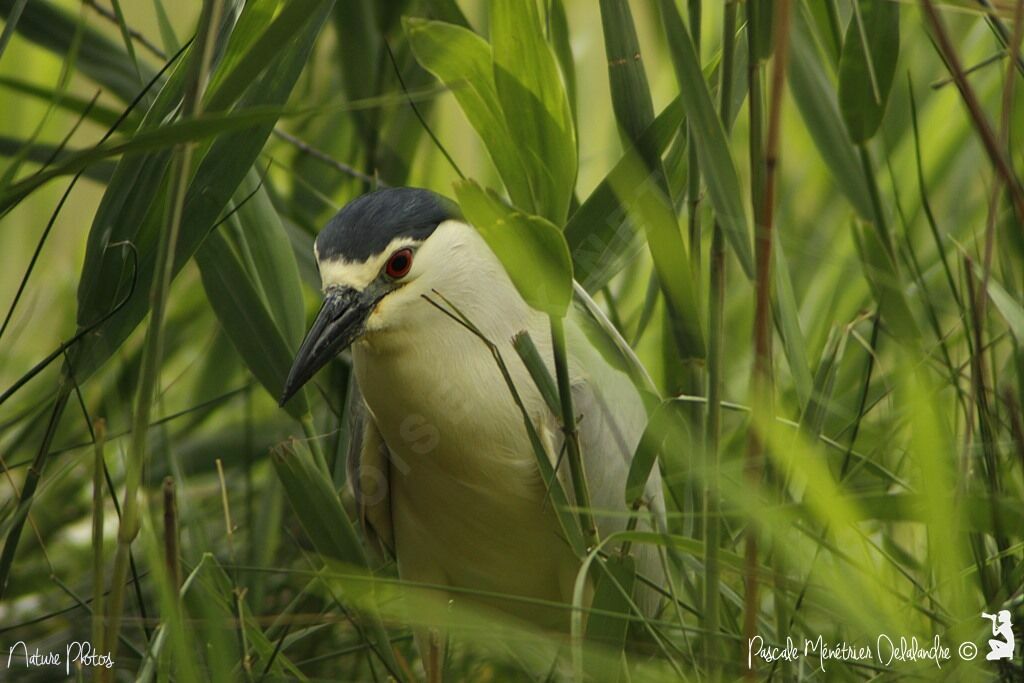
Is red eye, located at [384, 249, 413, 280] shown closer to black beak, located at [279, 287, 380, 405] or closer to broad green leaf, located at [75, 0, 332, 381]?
black beak, located at [279, 287, 380, 405]

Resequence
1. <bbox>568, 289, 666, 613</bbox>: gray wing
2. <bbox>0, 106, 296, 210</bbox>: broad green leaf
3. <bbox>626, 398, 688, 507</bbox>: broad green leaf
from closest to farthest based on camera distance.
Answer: <bbox>0, 106, 296, 210</bbox>: broad green leaf, <bbox>626, 398, 688, 507</bbox>: broad green leaf, <bbox>568, 289, 666, 613</bbox>: gray wing

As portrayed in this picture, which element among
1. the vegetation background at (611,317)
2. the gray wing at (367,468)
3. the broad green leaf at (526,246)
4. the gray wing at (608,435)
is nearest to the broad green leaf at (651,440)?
the vegetation background at (611,317)

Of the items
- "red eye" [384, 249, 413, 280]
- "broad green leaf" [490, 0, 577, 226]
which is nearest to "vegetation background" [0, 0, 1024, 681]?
"broad green leaf" [490, 0, 577, 226]

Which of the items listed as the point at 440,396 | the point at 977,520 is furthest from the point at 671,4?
the point at 440,396

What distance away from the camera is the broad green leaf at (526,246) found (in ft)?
2.31

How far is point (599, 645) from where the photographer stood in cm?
84

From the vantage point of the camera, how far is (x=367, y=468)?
4.57ft

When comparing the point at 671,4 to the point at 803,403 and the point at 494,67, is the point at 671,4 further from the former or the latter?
the point at 803,403

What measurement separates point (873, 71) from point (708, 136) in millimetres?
296

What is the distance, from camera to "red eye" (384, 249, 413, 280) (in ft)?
3.92

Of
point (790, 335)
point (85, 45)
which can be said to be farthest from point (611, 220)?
point (85, 45)

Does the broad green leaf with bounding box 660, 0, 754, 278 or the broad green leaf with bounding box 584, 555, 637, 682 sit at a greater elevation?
the broad green leaf with bounding box 660, 0, 754, 278

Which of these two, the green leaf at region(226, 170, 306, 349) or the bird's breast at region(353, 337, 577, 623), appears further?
the bird's breast at region(353, 337, 577, 623)

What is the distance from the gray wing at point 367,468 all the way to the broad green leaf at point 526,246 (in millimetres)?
608
